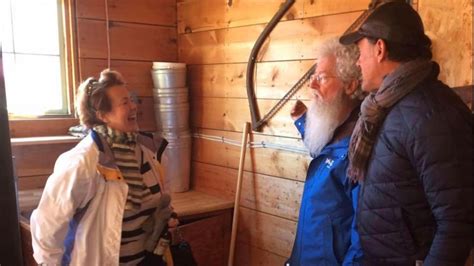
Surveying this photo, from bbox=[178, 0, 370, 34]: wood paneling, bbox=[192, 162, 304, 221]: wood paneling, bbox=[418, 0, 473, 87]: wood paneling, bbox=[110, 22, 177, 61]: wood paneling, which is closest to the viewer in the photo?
bbox=[418, 0, 473, 87]: wood paneling

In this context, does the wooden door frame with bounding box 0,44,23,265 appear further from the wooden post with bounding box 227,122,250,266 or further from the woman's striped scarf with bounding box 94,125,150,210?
the wooden post with bounding box 227,122,250,266

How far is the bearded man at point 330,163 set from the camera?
153 cm

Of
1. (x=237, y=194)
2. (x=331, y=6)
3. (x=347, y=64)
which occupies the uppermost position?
(x=331, y=6)

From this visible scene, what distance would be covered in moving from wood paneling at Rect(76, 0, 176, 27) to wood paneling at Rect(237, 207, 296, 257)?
1375mm

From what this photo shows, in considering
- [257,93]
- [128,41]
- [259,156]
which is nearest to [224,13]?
[257,93]

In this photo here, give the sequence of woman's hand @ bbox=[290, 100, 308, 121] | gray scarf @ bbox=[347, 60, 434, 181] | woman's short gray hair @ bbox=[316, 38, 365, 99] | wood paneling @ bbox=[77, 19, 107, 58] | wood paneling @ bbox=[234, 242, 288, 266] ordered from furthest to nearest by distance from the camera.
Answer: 1. wood paneling @ bbox=[77, 19, 107, 58]
2. wood paneling @ bbox=[234, 242, 288, 266]
3. woman's hand @ bbox=[290, 100, 308, 121]
4. woman's short gray hair @ bbox=[316, 38, 365, 99]
5. gray scarf @ bbox=[347, 60, 434, 181]

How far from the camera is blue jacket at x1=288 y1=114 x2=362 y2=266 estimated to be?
1.52 metres

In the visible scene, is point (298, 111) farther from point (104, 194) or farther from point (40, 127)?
point (40, 127)

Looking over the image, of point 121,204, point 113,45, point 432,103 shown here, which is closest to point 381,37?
point 432,103

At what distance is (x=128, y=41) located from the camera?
277cm

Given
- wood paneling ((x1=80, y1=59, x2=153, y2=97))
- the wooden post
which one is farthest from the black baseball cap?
wood paneling ((x1=80, y1=59, x2=153, y2=97))

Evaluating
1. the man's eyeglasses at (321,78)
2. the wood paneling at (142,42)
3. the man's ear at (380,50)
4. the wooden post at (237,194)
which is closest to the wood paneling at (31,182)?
the wood paneling at (142,42)

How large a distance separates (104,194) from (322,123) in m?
0.86

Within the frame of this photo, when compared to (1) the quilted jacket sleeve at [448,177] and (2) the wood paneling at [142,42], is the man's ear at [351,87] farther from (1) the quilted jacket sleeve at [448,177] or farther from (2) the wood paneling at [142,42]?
(2) the wood paneling at [142,42]
